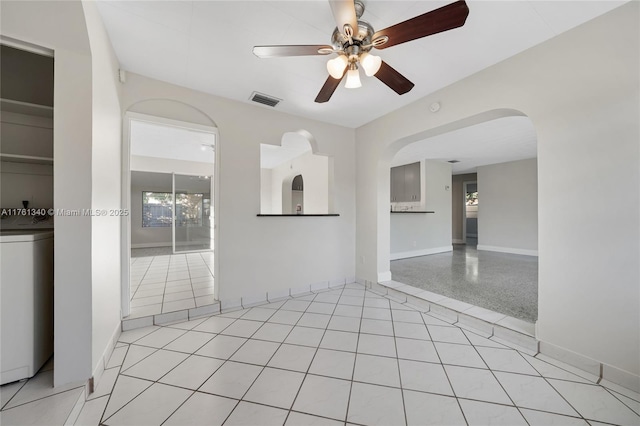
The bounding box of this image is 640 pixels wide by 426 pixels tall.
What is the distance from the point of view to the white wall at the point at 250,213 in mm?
2564

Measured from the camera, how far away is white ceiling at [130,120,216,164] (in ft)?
13.7

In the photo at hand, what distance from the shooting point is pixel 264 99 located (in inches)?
110

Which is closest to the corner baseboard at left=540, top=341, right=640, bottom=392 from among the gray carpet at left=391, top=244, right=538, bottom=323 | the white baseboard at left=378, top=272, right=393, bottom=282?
the gray carpet at left=391, top=244, right=538, bottom=323

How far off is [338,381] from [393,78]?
223 cm

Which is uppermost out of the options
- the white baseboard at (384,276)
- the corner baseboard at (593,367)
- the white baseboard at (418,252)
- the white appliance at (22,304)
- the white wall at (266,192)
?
the white wall at (266,192)

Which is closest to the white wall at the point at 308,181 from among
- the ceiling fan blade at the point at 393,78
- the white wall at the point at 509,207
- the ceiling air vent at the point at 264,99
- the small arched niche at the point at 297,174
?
the small arched niche at the point at 297,174

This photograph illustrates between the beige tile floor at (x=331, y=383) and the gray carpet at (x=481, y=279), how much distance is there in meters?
0.78

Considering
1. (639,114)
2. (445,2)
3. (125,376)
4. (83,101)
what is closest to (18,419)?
(125,376)

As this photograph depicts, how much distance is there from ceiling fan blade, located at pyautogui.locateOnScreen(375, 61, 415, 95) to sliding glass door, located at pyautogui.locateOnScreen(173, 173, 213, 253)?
6.03m

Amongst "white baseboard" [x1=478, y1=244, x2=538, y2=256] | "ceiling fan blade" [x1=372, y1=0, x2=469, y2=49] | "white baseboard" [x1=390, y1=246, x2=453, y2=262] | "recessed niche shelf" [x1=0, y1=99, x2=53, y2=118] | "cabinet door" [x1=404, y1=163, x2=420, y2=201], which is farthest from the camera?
"cabinet door" [x1=404, y1=163, x2=420, y2=201]

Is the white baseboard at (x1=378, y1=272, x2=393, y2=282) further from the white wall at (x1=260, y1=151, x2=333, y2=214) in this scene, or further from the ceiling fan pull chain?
the ceiling fan pull chain

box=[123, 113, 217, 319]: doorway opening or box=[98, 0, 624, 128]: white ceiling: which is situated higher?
box=[98, 0, 624, 128]: white ceiling

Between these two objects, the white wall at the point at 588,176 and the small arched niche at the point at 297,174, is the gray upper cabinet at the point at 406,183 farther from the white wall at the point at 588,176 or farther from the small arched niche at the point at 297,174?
the white wall at the point at 588,176

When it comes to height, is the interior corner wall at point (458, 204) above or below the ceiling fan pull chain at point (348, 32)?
below
